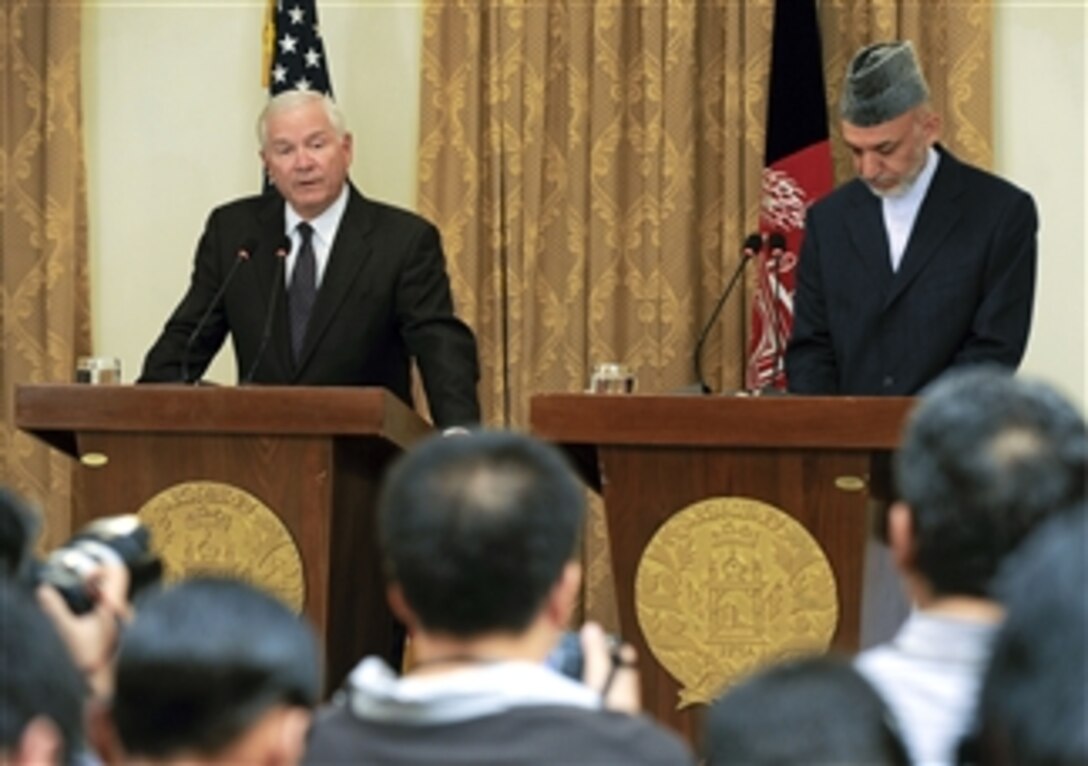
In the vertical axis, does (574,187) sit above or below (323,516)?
above

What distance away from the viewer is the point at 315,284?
19.8 feet

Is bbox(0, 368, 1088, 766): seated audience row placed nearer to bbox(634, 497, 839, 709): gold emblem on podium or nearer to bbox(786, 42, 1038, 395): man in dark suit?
bbox(634, 497, 839, 709): gold emblem on podium

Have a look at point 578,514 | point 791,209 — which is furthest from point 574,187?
point 578,514

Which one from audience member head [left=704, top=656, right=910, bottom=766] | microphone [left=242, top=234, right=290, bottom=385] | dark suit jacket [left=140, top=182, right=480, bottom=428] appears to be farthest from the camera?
dark suit jacket [left=140, top=182, right=480, bottom=428]

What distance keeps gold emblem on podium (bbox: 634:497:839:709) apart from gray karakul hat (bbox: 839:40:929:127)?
129 centimetres

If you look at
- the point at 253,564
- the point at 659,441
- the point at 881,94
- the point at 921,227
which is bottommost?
the point at 253,564

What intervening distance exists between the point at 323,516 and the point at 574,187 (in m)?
2.81

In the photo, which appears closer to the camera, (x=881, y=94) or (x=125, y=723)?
(x=125, y=723)

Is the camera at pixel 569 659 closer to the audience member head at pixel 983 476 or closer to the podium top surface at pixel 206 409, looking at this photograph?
the audience member head at pixel 983 476

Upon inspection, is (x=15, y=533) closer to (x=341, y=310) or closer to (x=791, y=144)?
(x=341, y=310)

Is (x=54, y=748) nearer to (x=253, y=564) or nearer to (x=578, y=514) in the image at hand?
(x=578, y=514)

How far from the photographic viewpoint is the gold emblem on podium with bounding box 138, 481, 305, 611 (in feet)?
15.8

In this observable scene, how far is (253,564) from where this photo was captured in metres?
4.82

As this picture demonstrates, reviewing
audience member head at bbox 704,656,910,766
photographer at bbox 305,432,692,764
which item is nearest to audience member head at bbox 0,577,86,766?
photographer at bbox 305,432,692,764
